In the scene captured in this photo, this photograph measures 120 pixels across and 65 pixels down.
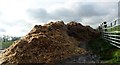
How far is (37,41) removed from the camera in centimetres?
1875

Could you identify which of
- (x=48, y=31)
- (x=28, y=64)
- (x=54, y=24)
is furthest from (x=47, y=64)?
(x=54, y=24)

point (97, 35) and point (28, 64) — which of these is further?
point (97, 35)

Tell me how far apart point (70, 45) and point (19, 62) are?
3.80m

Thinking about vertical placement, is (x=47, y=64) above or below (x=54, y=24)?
below

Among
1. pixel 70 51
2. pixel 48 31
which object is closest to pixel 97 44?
pixel 48 31

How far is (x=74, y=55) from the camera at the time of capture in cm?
1761

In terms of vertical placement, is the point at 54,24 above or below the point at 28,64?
above

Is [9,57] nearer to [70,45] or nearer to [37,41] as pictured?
[37,41]

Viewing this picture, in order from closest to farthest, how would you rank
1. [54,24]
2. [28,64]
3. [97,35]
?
[28,64] → [54,24] → [97,35]

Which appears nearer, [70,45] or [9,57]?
[9,57]

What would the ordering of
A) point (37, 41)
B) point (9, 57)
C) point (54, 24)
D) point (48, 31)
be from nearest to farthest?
point (9, 57) → point (37, 41) → point (48, 31) → point (54, 24)

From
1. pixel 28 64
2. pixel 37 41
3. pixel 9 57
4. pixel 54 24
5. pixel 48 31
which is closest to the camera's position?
pixel 28 64

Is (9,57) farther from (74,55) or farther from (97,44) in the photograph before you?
(97,44)

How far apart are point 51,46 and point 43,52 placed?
0.86 metres
